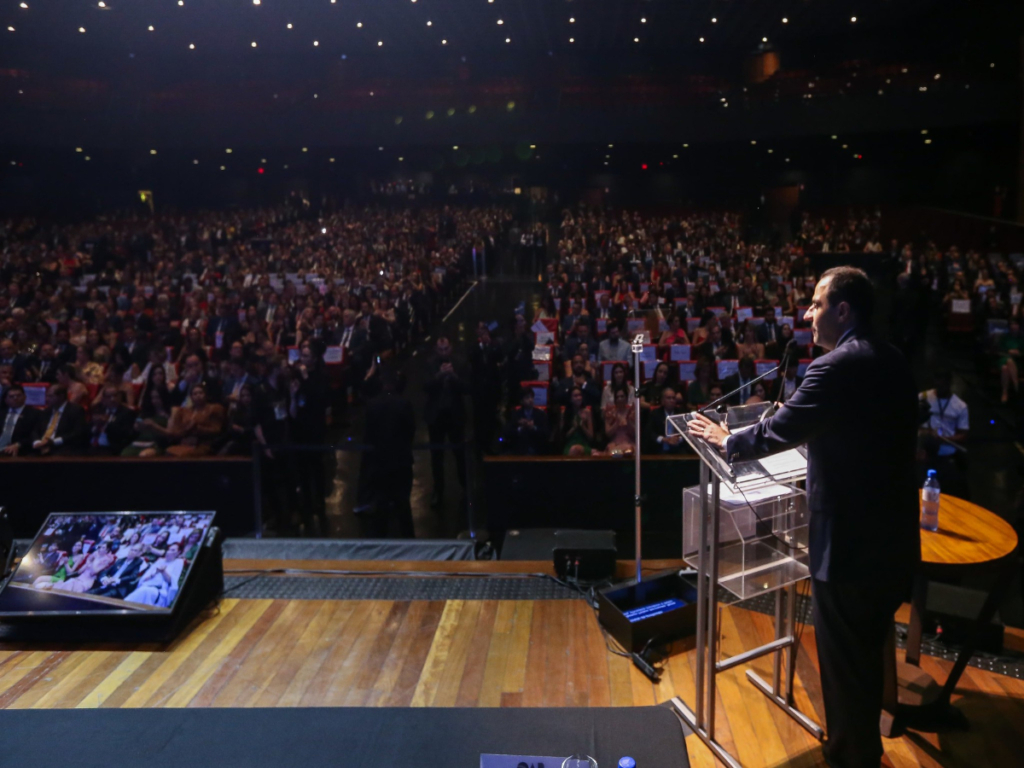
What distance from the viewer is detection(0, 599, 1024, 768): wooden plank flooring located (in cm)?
215

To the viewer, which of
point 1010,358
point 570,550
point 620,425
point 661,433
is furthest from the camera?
point 1010,358

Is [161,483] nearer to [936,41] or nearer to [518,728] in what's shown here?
[518,728]

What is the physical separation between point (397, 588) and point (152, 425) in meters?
2.96

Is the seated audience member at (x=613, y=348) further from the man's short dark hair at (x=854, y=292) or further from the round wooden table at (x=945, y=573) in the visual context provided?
the man's short dark hair at (x=854, y=292)

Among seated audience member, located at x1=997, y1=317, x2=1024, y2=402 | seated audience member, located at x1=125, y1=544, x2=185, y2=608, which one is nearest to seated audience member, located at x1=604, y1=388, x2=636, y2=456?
seated audience member, located at x1=125, y1=544, x2=185, y2=608

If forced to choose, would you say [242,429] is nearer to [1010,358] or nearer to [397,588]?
[397,588]

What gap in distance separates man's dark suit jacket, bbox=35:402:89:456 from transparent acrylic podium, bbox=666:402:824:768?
4816mm

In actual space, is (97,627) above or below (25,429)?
below

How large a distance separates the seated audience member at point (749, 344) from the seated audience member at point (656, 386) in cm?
85

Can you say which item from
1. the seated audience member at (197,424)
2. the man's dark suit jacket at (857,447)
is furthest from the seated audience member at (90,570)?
the man's dark suit jacket at (857,447)

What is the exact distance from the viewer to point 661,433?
16.0 ft

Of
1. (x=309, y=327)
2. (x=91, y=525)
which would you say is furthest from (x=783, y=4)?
(x=91, y=525)

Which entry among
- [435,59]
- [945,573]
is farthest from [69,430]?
[435,59]

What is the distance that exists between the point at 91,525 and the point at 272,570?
825 millimetres
